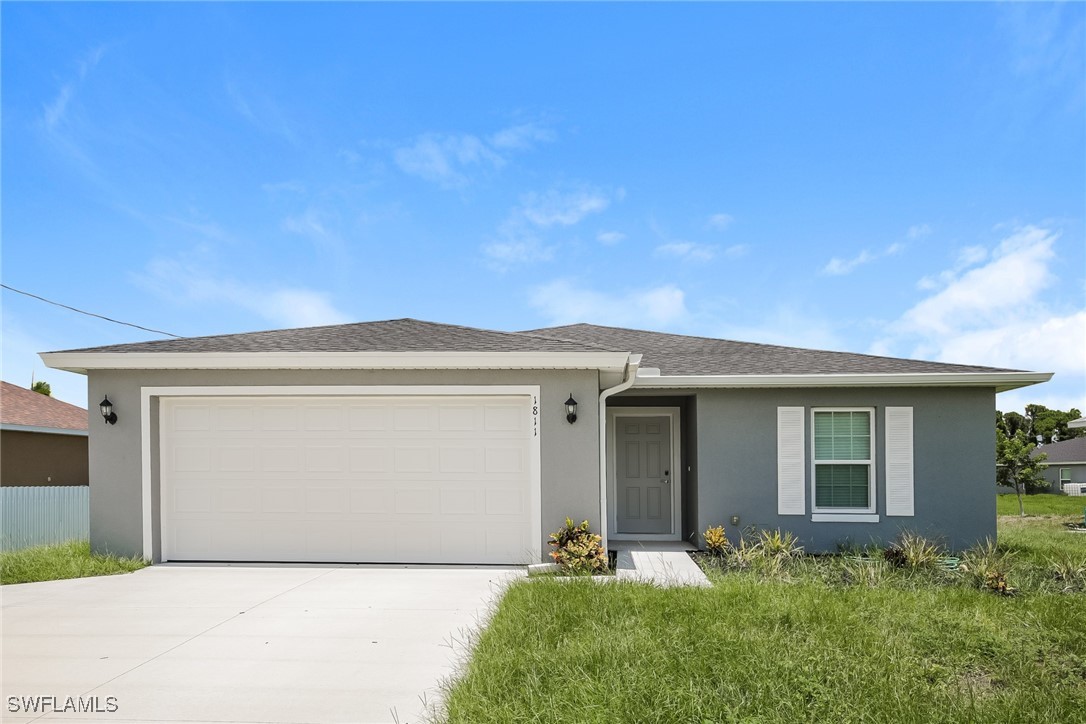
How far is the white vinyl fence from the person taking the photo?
10.8 metres

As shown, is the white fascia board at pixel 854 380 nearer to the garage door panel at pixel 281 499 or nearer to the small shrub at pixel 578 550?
the small shrub at pixel 578 550

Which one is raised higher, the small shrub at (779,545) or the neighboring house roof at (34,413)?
the neighboring house roof at (34,413)

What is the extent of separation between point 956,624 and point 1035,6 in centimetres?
957

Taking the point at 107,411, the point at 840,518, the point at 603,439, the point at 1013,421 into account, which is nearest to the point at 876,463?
the point at 840,518

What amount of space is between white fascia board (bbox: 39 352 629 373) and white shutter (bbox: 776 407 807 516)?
3448 mm

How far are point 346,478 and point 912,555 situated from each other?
24.8 ft

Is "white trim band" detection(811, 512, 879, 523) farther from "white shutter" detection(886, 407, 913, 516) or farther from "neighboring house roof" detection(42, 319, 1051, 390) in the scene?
"neighboring house roof" detection(42, 319, 1051, 390)

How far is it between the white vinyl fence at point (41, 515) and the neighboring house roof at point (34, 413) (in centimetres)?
299

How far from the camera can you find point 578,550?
766 cm

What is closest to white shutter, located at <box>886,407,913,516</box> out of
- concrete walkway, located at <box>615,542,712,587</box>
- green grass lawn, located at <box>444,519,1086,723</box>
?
green grass lawn, located at <box>444,519,1086,723</box>

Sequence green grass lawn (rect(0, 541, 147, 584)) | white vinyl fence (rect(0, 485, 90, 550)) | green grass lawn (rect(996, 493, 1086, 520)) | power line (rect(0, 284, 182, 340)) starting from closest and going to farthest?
green grass lawn (rect(0, 541, 147, 584)), white vinyl fence (rect(0, 485, 90, 550)), power line (rect(0, 284, 182, 340)), green grass lawn (rect(996, 493, 1086, 520))

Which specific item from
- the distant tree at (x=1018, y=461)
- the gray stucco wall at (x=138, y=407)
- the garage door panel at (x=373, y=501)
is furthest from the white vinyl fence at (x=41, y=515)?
the distant tree at (x=1018, y=461)

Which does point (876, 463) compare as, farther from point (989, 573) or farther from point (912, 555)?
point (989, 573)

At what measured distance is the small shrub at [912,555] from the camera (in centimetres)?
836
